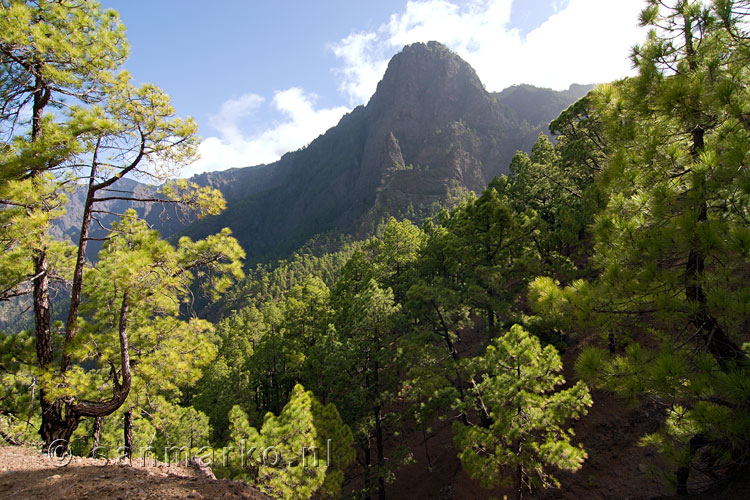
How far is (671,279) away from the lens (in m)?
4.12

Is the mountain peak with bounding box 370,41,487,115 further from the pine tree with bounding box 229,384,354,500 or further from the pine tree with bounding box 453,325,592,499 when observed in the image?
the pine tree with bounding box 229,384,354,500

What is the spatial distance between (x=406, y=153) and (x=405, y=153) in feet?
1.40

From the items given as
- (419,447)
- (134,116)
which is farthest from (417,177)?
(134,116)

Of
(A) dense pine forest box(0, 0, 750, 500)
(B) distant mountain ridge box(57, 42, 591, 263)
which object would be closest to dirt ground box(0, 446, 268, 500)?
(A) dense pine forest box(0, 0, 750, 500)

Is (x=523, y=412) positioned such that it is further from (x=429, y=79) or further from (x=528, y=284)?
(x=429, y=79)

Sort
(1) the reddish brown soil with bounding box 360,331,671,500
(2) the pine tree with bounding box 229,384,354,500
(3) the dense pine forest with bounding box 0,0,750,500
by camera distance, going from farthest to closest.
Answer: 1. (2) the pine tree with bounding box 229,384,354,500
2. (1) the reddish brown soil with bounding box 360,331,671,500
3. (3) the dense pine forest with bounding box 0,0,750,500

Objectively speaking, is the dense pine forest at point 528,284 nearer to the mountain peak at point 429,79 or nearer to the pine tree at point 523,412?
the pine tree at point 523,412

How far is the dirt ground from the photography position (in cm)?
411

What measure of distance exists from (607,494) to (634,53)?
478 inches

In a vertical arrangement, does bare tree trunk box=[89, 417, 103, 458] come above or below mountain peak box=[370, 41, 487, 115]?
below

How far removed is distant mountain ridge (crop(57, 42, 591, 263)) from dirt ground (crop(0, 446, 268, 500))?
347 feet

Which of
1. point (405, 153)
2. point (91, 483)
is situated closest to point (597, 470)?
point (91, 483)

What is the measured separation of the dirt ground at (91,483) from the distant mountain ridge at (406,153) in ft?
347

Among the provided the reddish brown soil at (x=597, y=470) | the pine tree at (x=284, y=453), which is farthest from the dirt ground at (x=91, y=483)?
the reddish brown soil at (x=597, y=470)
